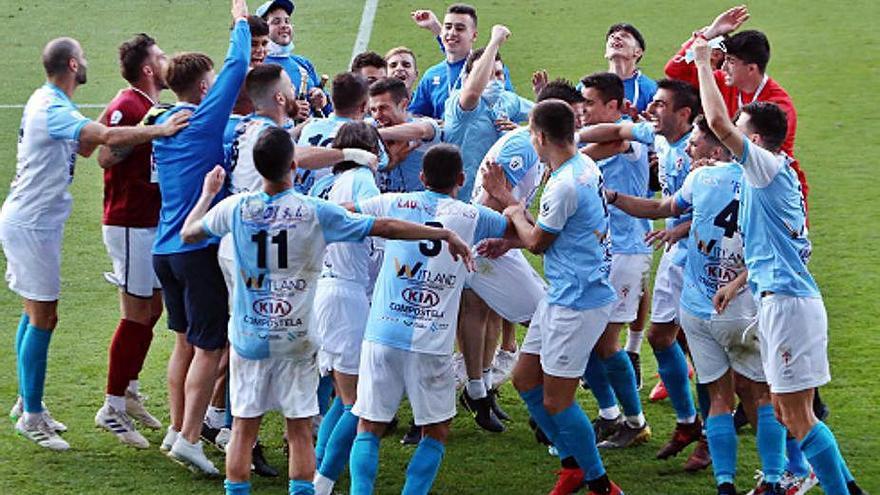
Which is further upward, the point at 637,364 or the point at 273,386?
the point at 273,386

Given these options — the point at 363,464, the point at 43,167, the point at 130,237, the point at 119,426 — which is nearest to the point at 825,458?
the point at 363,464

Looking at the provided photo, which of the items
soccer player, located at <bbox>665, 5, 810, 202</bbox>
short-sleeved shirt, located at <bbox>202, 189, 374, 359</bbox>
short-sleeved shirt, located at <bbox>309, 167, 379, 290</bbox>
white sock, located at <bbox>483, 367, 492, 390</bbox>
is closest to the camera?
short-sleeved shirt, located at <bbox>202, 189, 374, 359</bbox>

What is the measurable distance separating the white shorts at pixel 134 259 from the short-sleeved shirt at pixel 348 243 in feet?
3.56

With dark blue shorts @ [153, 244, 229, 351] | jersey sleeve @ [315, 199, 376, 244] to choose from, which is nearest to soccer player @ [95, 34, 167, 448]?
dark blue shorts @ [153, 244, 229, 351]

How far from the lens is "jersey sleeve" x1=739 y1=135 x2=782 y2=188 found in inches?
276

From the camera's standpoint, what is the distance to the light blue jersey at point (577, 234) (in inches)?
291

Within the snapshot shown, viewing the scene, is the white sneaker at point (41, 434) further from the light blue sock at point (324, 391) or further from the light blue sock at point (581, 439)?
the light blue sock at point (581, 439)

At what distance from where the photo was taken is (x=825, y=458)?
23.6 ft

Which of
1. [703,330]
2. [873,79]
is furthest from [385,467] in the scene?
[873,79]

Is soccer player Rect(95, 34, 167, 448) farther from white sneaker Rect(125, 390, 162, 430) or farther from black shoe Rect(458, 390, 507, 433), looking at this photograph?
black shoe Rect(458, 390, 507, 433)

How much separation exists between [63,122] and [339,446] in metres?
2.44

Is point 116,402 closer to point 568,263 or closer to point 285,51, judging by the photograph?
point 568,263

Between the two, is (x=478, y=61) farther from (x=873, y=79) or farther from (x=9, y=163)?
(x=873, y=79)

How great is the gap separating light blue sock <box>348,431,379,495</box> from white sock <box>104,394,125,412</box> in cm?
188
